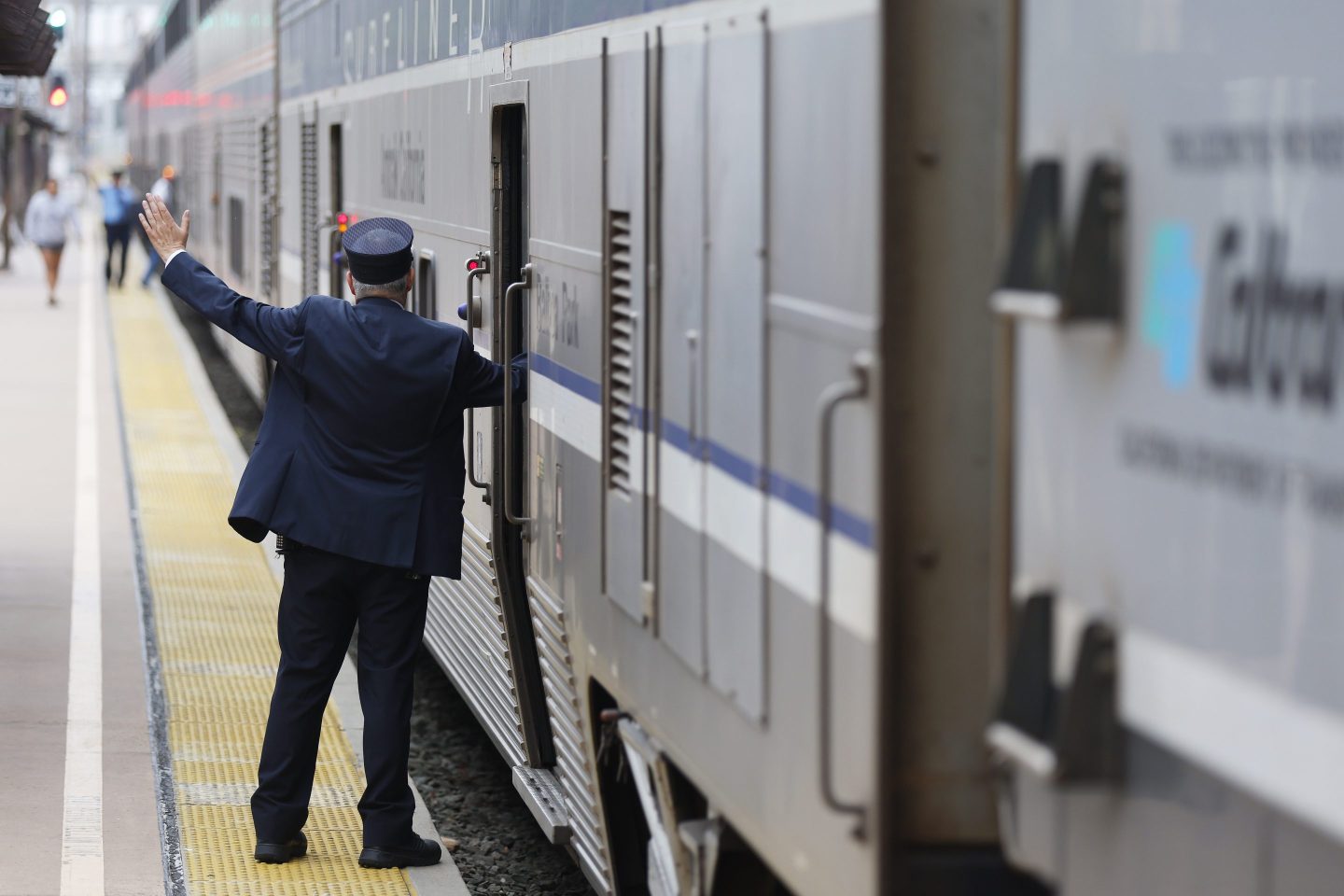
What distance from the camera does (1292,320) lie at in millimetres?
2094

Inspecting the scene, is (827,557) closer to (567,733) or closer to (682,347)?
(682,347)

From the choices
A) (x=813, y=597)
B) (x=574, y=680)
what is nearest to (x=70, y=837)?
(x=574, y=680)

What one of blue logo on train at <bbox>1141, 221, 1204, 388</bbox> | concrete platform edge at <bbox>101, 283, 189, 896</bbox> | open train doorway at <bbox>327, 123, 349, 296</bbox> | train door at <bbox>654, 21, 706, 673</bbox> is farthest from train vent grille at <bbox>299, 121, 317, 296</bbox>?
blue logo on train at <bbox>1141, 221, 1204, 388</bbox>

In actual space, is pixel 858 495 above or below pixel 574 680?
above

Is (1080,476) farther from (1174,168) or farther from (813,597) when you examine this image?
(813,597)

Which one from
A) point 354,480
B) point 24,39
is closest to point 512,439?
point 354,480

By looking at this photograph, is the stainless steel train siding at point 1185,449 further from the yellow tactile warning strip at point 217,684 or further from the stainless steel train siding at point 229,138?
the stainless steel train siding at point 229,138

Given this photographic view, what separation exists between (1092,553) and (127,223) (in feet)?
99.9

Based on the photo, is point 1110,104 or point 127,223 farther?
point 127,223

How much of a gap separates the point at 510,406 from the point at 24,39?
523cm

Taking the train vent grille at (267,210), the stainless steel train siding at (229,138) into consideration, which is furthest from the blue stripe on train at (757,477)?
the stainless steel train siding at (229,138)

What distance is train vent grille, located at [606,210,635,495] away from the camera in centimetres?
434

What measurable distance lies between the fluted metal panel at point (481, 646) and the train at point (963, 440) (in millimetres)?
1284

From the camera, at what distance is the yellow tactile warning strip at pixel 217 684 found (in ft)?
18.7
